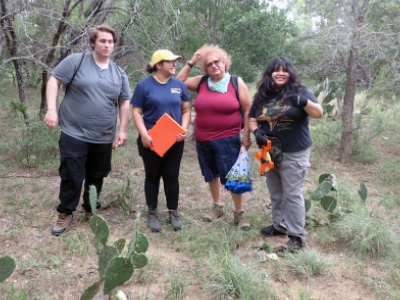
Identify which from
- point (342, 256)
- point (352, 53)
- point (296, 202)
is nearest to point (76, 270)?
point (296, 202)

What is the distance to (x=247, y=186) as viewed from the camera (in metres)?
3.19

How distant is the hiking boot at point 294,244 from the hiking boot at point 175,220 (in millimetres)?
1048

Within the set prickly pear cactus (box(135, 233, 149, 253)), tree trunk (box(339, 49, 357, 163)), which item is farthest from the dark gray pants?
tree trunk (box(339, 49, 357, 163))

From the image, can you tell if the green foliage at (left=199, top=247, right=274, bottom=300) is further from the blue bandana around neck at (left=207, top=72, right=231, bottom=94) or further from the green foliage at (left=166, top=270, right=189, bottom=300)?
the blue bandana around neck at (left=207, top=72, right=231, bottom=94)

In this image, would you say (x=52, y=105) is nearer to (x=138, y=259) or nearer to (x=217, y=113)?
(x=217, y=113)

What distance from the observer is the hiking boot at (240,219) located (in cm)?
342

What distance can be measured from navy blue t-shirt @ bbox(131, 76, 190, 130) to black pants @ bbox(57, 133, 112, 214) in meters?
0.49

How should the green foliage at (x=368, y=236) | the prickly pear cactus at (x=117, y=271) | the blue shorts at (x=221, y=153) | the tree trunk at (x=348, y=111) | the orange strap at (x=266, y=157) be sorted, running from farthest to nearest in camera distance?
the tree trunk at (x=348, y=111)
the blue shorts at (x=221, y=153)
the green foliage at (x=368, y=236)
the orange strap at (x=266, y=157)
the prickly pear cactus at (x=117, y=271)

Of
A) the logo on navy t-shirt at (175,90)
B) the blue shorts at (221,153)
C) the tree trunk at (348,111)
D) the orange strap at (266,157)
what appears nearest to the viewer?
the orange strap at (266,157)

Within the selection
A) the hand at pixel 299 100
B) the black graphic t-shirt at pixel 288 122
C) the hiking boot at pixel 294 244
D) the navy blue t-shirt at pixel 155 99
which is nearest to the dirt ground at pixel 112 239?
the hiking boot at pixel 294 244

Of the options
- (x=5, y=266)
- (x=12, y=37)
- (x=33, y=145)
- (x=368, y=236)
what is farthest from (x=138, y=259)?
(x=12, y=37)

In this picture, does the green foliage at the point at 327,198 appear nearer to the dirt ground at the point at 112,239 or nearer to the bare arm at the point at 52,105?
the dirt ground at the point at 112,239

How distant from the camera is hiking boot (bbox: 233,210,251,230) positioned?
342 centimetres

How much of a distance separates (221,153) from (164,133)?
60 cm
